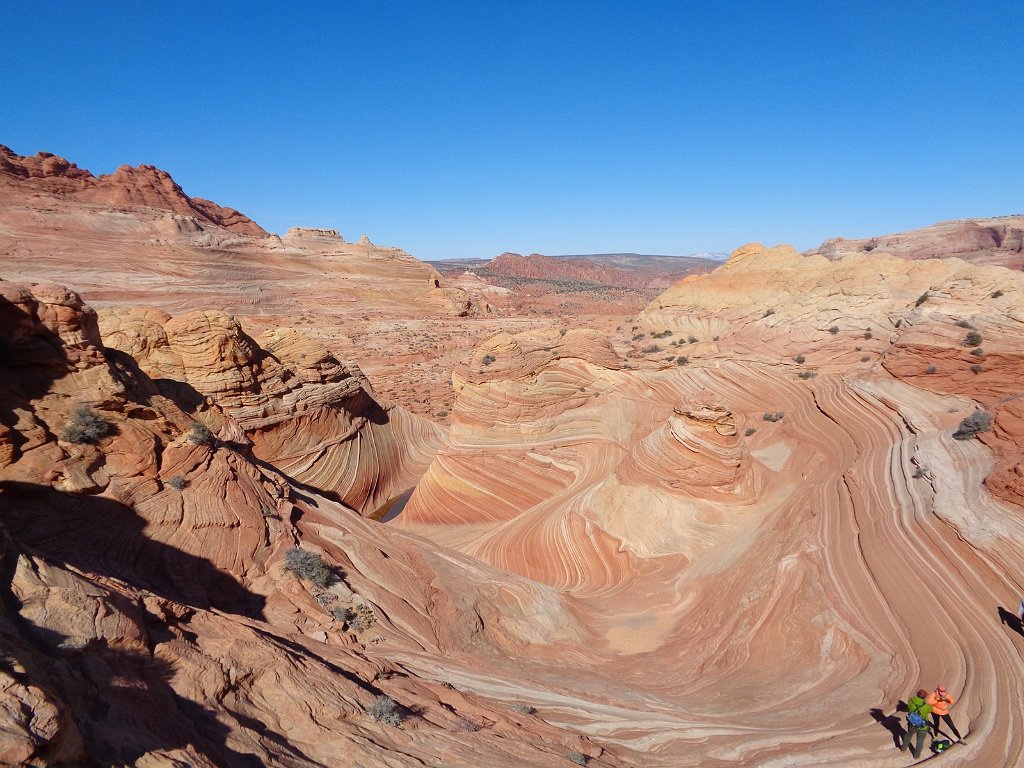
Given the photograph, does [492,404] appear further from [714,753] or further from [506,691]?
[714,753]

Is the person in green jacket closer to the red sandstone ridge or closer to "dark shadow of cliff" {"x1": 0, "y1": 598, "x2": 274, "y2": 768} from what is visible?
"dark shadow of cliff" {"x1": 0, "y1": 598, "x2": 274, "y2": 768}

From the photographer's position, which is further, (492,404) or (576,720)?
(492,404)

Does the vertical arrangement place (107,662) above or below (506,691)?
above

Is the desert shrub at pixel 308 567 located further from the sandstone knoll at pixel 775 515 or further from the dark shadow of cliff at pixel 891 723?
the dark shadow of cliff at pixel 891 723

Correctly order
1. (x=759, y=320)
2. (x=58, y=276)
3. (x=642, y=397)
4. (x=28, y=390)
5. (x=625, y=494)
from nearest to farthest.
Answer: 1. (x=28, y=390)
2. (x=625, y=494)
3. (x=642, y=397)
4. (x=759, y=320)
5. (x=58, y=276)

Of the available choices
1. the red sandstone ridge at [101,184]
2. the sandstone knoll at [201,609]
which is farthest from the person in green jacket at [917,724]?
the red sandstone ridge at [101,184]

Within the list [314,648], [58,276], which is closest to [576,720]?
[314,648]

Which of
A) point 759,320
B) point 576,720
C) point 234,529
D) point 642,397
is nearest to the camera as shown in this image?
point 576,720
